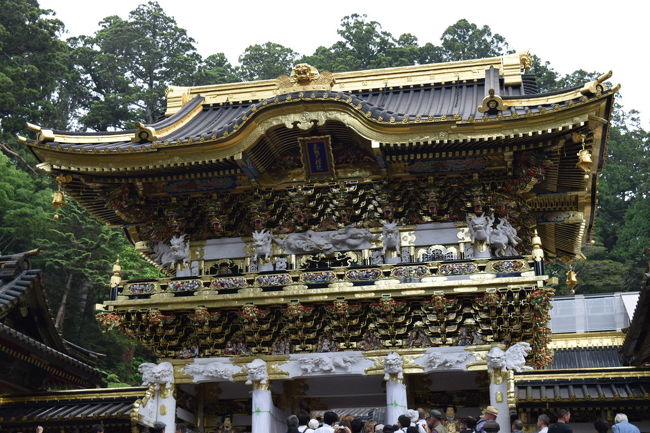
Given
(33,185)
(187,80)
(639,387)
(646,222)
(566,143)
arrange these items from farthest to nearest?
(187,80) < (646,222) < (33,185) < (566,143) < (639,387)

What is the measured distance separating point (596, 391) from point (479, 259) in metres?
3.10

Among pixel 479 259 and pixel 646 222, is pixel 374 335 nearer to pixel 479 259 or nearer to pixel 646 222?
pixel 479 259

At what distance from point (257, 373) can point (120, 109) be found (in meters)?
34.9

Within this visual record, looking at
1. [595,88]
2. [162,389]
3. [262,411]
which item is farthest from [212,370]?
[595,88]

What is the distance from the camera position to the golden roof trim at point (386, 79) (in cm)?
1920

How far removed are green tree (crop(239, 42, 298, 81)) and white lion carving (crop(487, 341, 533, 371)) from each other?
40584 mm

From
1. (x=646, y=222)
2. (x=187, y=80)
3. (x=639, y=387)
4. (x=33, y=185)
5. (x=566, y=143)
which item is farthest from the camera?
(x=187, y=80)

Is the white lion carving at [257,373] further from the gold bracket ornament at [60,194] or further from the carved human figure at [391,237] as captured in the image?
the gold bracket ornament at [60,194]

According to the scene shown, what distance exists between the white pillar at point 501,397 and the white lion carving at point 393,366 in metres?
1.68

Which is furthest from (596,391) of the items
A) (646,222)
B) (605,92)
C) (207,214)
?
(646,222)

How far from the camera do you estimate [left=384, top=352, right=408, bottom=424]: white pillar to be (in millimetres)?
15227

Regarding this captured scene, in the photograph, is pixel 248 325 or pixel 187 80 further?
pixel 187 80

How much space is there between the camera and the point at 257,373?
16000mm

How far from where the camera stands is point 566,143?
619 inches
